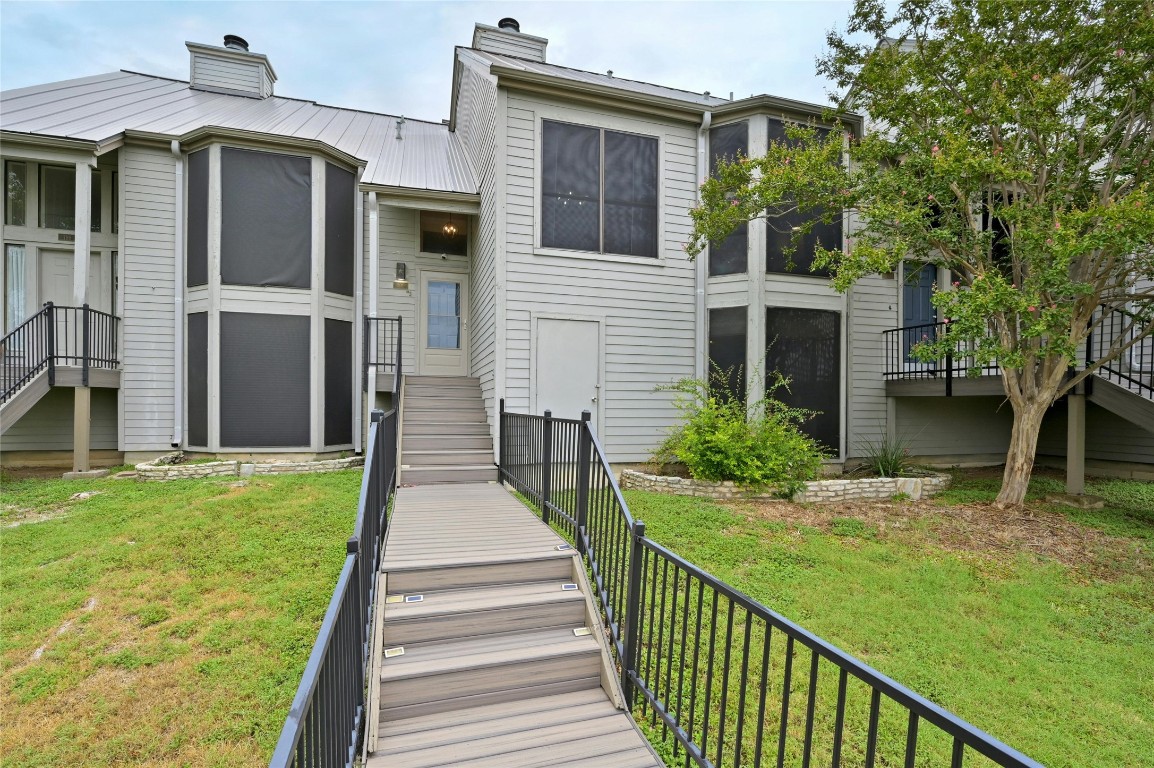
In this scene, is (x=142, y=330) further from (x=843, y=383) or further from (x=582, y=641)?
(x=843, y=383)

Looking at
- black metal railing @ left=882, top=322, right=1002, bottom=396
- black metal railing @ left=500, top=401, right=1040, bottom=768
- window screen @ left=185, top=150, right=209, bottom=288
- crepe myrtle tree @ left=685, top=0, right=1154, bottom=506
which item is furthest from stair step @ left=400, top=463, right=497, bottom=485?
black metal railing @ left=882, top=322, right=1002, bottom=396

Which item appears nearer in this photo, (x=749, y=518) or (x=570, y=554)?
(x=570, y=554)

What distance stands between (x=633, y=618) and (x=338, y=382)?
310 inches

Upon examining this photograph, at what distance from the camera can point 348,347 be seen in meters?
9.45

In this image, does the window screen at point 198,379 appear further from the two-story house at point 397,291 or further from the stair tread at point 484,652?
the stair tread at point 484,652

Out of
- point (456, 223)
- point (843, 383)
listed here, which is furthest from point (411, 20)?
point (843, 383)

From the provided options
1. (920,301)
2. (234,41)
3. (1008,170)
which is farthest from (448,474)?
(234,41)

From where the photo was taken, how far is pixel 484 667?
9.48 ft

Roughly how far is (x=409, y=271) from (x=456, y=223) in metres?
1.40

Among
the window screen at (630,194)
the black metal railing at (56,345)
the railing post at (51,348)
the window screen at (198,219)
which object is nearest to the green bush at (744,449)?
the window screen at (630,194)

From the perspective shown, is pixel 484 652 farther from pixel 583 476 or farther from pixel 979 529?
pixel 979 529

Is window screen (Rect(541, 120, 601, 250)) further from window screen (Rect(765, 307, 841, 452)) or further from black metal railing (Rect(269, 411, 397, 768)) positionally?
black metal railing (Rect(269, 411, 397, 768))

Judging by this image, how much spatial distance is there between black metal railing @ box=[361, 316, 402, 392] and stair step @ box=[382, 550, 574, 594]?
5450 millimetres

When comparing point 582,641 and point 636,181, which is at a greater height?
point 636,181
